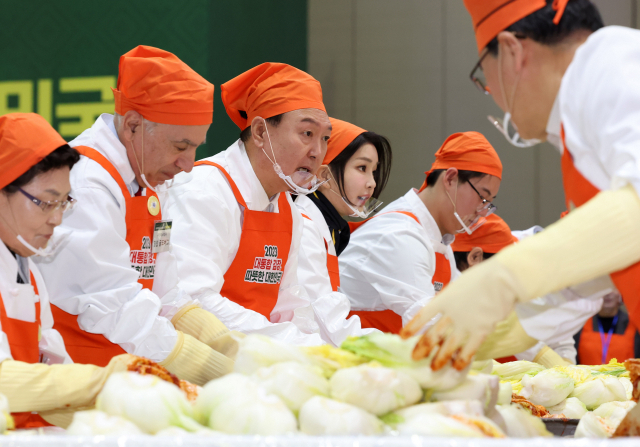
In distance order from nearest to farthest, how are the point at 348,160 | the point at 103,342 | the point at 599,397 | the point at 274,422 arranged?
the point at 274,422
the point at 103,342
the point at 599,397
the point at 348,160

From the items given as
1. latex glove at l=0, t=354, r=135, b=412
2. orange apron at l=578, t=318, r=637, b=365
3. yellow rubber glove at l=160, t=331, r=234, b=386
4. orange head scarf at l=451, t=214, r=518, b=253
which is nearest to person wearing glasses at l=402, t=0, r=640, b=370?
latex glove at l=0, t=354, r=135, b=412

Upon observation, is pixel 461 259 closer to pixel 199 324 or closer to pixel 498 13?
pixel 199 324

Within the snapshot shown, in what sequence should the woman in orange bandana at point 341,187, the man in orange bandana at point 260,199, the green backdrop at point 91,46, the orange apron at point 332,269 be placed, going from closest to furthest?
the man in orange bandana at point 260,199, the orange apron at point 332,269, the woman in orange bandana at point 341,187, the green backdrop at point 91,46

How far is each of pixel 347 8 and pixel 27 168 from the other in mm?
5164

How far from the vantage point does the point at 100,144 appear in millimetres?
2082

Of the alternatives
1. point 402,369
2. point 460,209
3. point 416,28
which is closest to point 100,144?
point 402,369

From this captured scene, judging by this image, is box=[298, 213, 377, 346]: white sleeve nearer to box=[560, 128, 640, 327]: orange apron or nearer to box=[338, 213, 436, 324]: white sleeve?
box=[338, 213, 436, 324]: white sleeve

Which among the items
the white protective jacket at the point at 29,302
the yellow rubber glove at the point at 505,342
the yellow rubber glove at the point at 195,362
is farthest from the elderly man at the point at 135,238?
the yellow rubber glove at the point at 505,342

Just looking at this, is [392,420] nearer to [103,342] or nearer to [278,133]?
[103,342]

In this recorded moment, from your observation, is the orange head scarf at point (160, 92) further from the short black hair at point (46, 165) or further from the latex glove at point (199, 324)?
the latex glove at point (199, 324)

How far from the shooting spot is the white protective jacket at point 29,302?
5.13ft

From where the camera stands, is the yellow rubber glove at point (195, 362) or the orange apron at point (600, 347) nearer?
the yellow rubber glove at point (195, 362)

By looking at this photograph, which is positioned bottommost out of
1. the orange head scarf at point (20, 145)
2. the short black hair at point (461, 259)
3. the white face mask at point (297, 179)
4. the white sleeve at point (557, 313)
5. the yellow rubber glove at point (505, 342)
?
the short black hair at point (461, 259)

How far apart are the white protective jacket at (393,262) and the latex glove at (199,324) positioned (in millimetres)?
1167
